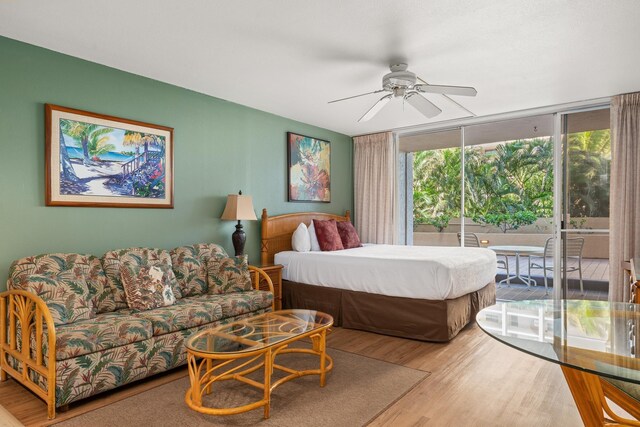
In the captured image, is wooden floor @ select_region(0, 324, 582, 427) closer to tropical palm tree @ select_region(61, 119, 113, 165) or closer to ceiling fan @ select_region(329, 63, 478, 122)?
tropical palm tree @ select_region(61, 119, 113, 165)

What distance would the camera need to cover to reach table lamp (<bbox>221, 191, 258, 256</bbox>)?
412 cm

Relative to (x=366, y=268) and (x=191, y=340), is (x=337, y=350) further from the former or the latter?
(x=191, y=340)

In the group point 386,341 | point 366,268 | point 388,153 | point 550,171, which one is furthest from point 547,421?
point 388,153

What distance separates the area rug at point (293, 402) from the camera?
7.32ft

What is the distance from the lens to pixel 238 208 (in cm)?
412

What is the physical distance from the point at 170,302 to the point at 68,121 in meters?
1.67

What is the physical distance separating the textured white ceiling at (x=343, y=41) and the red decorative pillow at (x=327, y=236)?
5.46 feet

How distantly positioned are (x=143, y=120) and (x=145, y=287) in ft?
5.29

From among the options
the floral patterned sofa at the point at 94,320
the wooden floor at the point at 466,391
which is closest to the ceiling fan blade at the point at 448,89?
the wooden floor at the point at 466,391

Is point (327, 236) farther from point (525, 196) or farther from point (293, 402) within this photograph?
point (525, 196)

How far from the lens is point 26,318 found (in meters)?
2.48

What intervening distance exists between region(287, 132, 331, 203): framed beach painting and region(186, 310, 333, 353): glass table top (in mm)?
2540

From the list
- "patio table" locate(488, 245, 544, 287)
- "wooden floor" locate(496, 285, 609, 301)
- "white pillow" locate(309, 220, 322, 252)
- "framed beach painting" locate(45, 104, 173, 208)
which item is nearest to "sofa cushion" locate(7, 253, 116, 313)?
"framed beach painting" locate(45, 104, 173, 208)

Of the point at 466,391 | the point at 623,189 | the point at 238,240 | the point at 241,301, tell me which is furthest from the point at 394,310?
the point at 623,189
